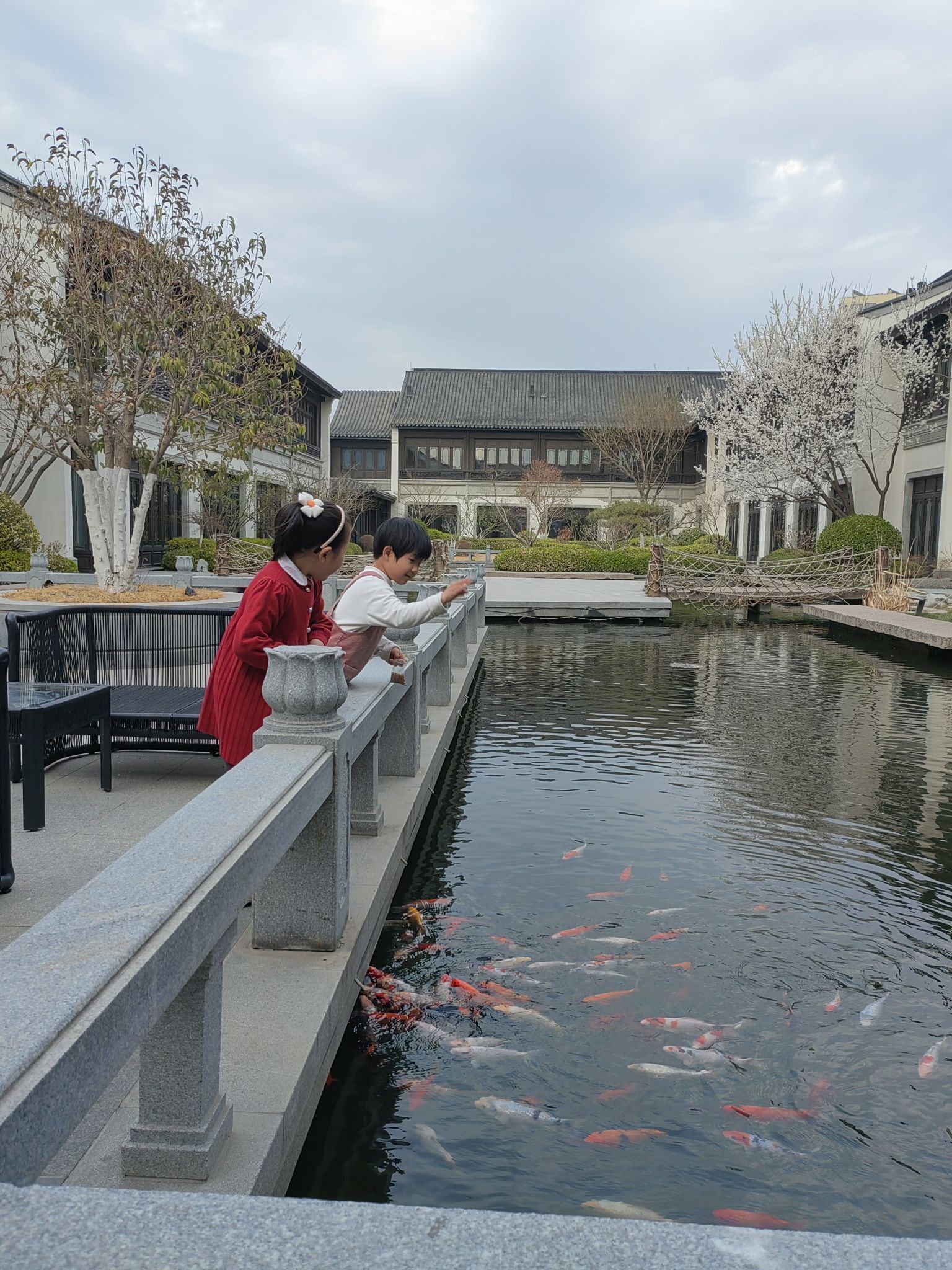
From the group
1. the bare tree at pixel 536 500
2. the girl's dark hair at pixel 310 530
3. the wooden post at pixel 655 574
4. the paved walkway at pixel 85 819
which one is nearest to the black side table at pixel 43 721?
the paved walkway at pixel 85 819

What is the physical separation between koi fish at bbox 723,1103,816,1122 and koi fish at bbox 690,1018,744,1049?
39cm

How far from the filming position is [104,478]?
14.4m

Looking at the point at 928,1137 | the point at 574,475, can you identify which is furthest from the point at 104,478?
the point at 574,475

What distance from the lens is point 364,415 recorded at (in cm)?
5456

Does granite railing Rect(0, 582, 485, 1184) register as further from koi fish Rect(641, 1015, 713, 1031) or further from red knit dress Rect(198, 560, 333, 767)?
koi fish Rect(641, 1015, 713, 1031)

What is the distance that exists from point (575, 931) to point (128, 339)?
453 inches

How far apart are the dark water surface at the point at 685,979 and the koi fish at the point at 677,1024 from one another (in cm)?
8

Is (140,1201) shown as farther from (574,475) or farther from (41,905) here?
(574,475)

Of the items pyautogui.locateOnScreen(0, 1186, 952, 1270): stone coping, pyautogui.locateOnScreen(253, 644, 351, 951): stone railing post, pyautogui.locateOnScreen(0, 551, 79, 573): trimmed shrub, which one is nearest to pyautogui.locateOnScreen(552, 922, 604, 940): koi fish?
pyautogui.locateOnScreen(253, 644, 351, 951): stone railing post

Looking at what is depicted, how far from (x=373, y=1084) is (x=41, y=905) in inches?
56.1

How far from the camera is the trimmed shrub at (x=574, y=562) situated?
3167 centimetres

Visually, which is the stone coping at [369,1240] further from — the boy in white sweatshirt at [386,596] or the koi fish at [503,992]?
the boy in white sweatshirt at [386,596]

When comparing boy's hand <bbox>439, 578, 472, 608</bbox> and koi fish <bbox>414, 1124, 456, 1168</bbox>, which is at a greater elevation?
boy's hand <bbox>439, 578, 472, 608</bbox>

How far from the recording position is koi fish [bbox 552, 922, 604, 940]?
4812mm
